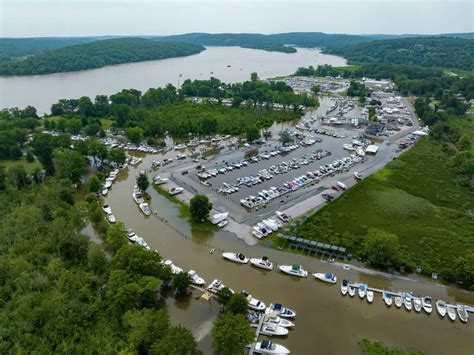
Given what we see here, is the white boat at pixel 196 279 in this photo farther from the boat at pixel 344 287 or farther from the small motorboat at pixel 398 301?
the small motorboat at pixel 398 301

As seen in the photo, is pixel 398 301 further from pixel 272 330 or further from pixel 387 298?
pixel 272 330

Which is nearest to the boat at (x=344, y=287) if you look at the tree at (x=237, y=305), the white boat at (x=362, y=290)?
the white boat at (x=362, y=290)

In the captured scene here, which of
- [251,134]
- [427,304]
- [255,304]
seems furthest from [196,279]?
[251,134]

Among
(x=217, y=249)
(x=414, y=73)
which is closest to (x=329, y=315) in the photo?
(x=217, y=249)

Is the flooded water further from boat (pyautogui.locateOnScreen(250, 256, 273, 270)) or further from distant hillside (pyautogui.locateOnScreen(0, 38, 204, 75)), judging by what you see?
distant hillside (pyautogui.locateOnScreen(0, 38, 204, 75))

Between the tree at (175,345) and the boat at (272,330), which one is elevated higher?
the tree at (175,345)

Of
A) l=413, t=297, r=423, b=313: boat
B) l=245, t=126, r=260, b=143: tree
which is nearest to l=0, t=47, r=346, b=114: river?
l=245, t=126, r=260, b=143: tree
